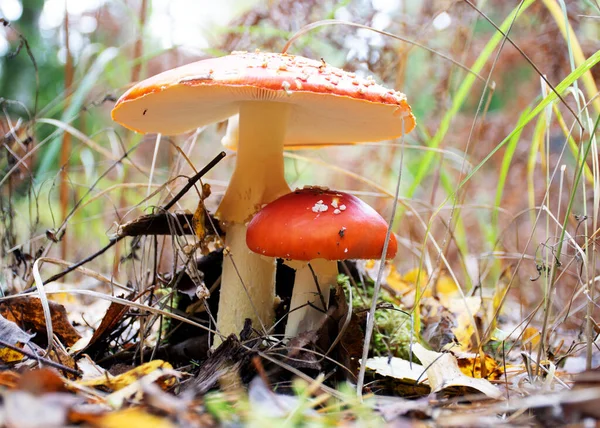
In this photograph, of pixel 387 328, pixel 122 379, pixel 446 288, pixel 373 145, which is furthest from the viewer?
pixel 446 288

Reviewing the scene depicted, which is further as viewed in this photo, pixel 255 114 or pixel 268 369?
pixel 255 114

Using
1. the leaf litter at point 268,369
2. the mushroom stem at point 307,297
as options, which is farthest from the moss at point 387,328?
the mushroom stem at point 307,297

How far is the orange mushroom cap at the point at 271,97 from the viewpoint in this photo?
4.80 ft

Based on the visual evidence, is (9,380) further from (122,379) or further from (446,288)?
(446,288)

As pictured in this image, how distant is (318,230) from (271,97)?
22.0 inches

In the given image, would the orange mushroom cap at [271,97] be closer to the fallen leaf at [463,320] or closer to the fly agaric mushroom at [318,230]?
the fly agaric mushroom at [318,230]

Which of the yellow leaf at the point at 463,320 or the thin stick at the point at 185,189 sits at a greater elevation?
the thin stick at the point at 185,189

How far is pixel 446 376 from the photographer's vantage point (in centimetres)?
151

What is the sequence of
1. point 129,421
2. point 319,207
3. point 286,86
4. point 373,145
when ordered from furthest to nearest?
point 373,145 < point 319,207 < point 286,86 < point 129,421

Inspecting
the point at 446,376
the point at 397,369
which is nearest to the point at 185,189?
the point at 397,369

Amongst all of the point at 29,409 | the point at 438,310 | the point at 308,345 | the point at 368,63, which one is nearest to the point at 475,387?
the point at 308,345

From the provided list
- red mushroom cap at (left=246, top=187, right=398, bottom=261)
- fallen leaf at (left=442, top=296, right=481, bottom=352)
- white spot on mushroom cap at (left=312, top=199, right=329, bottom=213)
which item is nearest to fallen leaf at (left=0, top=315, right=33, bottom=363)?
red mushroom cap at (left=246, top=187, right=398, bottom=261)

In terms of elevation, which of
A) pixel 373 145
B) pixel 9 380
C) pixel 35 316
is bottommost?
pixel 35 316

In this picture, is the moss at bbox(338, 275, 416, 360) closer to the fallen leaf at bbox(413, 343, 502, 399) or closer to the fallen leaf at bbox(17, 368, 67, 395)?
the fallen leaf at bbox(413, 343, 502, 399)
